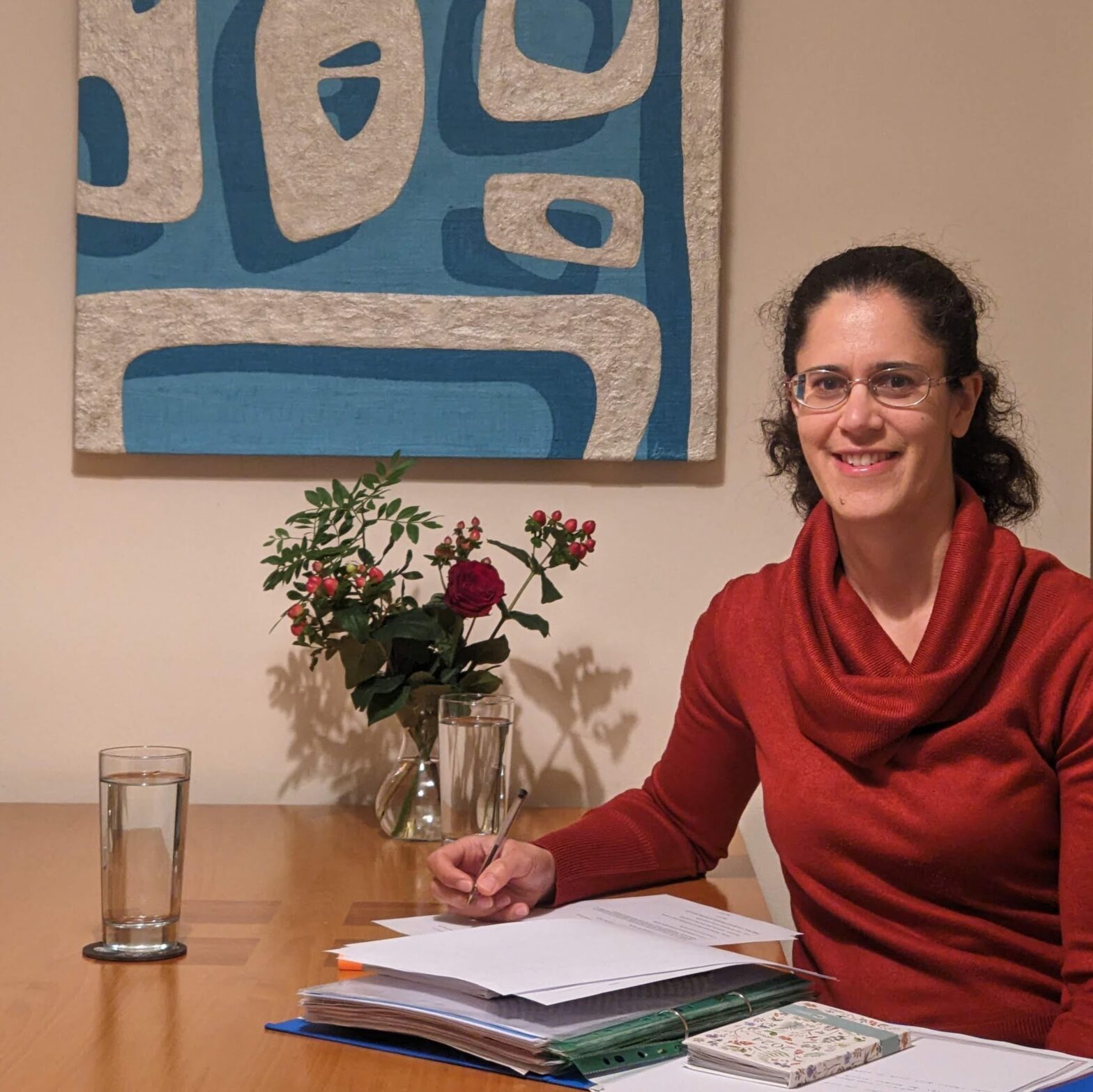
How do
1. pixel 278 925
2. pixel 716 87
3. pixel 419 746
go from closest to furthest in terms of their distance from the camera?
pixel 278 925 < pixel 419 746 < pixel 716 87

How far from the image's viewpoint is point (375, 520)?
1.64 metres

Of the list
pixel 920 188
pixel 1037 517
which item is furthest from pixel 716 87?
pixel 1037 517

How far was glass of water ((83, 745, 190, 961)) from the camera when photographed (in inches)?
44.6

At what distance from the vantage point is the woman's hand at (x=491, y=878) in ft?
3.93

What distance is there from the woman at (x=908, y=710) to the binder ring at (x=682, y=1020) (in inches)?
9.7

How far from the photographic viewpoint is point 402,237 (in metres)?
1.81

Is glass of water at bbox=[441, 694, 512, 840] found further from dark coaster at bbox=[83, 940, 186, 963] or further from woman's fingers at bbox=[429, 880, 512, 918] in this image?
dark coaster at bbox=[83, 940, 186, 963]

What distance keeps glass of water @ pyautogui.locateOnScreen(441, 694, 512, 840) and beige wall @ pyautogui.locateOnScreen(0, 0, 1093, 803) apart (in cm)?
37

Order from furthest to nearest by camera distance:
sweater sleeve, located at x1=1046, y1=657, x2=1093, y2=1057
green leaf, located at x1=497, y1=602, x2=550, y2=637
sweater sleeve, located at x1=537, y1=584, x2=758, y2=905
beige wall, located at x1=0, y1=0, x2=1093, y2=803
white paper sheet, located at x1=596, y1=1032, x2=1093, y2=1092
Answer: beige wall, located at x1=0, y1=0, x2=1093, y2=803 → green leaf, located at x1=497, y1=602, x2=550, y2=637 → sweater sleeve, located at x1=537, y1=584, x2=758, y2=905 → sweater sleeve, located at x1=1046, y1=657, x2=1093, y2=1057 → white paper sheet, located at x1=596, y1=1032, x2=1093, y2=1092

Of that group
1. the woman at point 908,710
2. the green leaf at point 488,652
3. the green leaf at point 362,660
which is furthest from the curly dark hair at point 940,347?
the green leaf at point 362,660

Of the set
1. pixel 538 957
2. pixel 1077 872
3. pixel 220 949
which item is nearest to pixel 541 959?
pixel 538 957

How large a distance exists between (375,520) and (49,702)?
0.57m

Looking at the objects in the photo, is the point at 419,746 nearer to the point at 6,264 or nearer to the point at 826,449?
the point at 826,449

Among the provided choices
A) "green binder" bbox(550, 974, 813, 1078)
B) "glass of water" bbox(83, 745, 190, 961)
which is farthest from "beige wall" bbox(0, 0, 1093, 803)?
"green binder" bbox(550, 974, 813, 1078)
